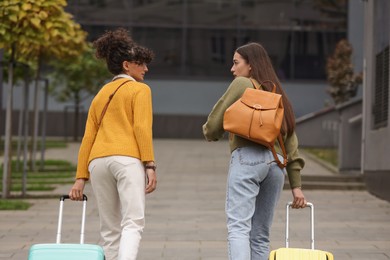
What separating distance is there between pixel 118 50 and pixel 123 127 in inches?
20.6

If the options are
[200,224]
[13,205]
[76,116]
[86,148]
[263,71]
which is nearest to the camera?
[263,71]

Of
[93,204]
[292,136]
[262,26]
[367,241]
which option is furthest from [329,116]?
[292,136]

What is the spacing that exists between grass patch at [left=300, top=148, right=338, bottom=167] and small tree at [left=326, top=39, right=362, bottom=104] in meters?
1.63

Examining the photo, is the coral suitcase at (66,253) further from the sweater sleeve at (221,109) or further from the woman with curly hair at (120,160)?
the sweater sleeve at (221,109)

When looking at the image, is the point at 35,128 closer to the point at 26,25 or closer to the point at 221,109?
the point at 26,25

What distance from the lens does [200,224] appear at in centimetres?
1355

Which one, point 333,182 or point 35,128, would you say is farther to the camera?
point 35,128

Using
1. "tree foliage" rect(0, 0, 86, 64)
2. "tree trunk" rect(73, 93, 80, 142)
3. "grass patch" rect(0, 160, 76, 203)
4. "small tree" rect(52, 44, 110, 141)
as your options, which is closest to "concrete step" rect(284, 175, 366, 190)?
"grass patch" rect(0, 160, 76, 203)

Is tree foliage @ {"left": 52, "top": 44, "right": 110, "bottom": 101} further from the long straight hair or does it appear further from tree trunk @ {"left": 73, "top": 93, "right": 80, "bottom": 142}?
the long straight hair

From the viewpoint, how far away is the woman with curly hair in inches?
291

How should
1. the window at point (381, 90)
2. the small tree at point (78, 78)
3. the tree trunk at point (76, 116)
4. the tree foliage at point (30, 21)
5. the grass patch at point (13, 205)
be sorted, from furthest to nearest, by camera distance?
the tree trunk at point (76, 116)
the small tree at point (78, 78)
the window at point (381, 90)
the tree foliage at point (30, 21)
the grass patch at point (13, 205)

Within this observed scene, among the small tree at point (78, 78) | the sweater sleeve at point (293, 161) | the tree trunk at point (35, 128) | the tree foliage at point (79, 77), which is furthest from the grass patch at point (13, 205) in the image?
the tree foliage at point (79, 77)

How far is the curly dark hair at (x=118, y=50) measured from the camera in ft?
25.0

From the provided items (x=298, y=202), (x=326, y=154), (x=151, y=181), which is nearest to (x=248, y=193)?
(x=298, y=202)
